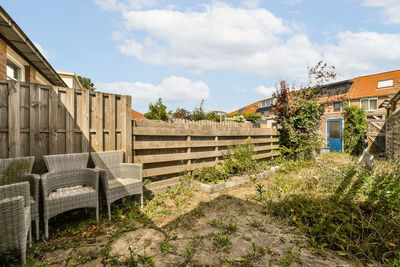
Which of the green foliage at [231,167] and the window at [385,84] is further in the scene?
the window at [385,84]

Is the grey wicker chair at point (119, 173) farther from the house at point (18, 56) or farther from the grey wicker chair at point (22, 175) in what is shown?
the house at point (18, 56)

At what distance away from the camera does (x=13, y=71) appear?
19.8 feet

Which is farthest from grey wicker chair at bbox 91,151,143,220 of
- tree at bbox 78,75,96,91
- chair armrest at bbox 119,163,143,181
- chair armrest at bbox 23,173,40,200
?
tree at bbox 78,75,96,91

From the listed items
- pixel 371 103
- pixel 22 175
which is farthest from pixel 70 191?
pixel 371 103

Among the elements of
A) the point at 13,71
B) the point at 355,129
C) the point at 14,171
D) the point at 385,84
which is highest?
the point at 385,84

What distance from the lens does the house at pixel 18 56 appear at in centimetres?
419

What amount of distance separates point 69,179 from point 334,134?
1560 cm

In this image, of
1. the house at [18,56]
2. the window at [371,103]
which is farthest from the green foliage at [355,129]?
the house at [18,56]

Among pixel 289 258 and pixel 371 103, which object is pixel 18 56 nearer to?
pixel 289 258

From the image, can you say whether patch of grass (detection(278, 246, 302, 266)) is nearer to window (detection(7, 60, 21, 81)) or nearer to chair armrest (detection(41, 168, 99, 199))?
chair armrest (detection(41, 168, 99, 199))

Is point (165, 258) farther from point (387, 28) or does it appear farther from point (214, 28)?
point (387, 28)

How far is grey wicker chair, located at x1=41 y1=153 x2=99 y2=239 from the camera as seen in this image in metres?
2.76

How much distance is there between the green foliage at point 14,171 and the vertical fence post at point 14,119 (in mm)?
332

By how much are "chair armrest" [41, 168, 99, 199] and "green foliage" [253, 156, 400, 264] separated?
3.07m
